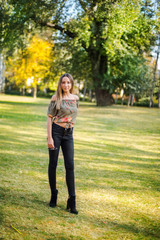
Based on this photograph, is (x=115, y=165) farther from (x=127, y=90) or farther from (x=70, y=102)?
(x=127, y=90)

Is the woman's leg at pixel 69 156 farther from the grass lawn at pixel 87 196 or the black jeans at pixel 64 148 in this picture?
the grass lawn at pixel 87 196

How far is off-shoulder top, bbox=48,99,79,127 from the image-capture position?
4059 mm

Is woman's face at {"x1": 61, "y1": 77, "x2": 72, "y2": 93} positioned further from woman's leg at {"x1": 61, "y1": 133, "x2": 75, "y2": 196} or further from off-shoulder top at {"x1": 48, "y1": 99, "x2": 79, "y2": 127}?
woman's leg at {"x1": 61, "y1": 133, "x2": 75, "y2": 196}

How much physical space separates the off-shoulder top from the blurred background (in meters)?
11.2

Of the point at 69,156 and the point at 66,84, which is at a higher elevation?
the point at 66,84

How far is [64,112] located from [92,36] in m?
20.2

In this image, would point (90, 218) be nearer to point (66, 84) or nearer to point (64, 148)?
point (64, 148)

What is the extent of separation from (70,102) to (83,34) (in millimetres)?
18469

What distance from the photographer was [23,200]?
4445 mm

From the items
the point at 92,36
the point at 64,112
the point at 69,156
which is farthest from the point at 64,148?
the point at 92,36

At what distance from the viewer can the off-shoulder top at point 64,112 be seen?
13.3ft

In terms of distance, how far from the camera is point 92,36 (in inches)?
907

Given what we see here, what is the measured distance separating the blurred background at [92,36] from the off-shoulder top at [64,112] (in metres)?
11.2

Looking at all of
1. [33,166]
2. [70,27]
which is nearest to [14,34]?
[70,27]
